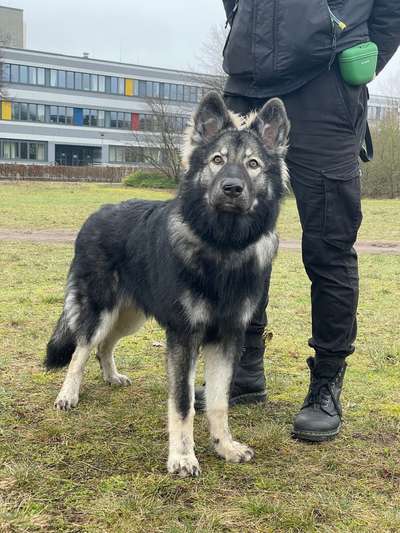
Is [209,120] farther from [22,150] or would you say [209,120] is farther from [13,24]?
[13,24]

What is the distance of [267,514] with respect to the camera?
2629mm

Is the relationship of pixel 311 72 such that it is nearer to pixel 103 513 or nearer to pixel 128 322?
pixel 128 322

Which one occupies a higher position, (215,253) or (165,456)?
(215,253)

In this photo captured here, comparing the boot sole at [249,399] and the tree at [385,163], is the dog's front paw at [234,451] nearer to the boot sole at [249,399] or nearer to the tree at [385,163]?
the boot sole at [249,399]

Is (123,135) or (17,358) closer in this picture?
(17,358)

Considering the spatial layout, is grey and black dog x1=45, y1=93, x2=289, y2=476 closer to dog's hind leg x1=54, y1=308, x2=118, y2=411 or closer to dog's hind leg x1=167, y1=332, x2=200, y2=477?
dog's hind leg x1=167, y1=332, x2=200, y2=477

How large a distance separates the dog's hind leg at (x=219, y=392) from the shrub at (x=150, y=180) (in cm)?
3230

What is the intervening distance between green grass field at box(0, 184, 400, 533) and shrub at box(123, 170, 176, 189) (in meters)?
30.4

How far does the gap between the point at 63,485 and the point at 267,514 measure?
974 mm

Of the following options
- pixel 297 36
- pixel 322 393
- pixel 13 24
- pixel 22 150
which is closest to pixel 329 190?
pixel 297 36

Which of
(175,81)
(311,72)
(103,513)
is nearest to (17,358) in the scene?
(103,513)

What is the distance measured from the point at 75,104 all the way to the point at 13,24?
16.2 m

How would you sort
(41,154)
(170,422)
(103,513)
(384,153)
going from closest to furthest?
(103,513), (170,422), (384,153), (41,154)

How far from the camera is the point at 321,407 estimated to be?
363cm
